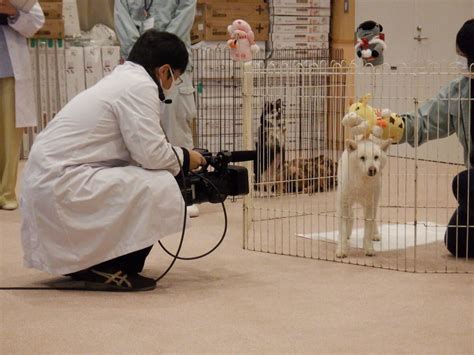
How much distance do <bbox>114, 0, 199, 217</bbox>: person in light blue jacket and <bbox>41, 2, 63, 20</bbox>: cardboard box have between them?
2.25 metres

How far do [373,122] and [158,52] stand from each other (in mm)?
1027

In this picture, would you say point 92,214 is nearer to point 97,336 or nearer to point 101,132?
point 101,132

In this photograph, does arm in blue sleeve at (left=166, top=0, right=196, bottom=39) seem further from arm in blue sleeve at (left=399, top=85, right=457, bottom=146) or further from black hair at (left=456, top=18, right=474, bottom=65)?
black hair at (left=456, top=18, right=474, bottom=65)

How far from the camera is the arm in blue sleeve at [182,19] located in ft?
14.9

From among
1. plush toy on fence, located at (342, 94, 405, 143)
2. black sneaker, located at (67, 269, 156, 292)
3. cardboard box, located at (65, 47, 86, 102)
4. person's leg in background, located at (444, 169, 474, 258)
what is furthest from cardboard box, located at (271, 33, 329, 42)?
black sneaker, located at (67, 269, 156, 292)

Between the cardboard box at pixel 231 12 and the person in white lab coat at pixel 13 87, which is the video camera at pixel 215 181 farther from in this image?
the cardboard box at pixel 231 12

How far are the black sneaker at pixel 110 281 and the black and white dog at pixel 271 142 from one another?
5.23 feet

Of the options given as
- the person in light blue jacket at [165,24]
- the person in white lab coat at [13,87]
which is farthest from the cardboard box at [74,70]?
the person in light blue jacket at [165,24]

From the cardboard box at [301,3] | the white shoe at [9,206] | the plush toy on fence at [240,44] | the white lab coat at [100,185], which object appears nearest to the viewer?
the white lab coat at [100,185]

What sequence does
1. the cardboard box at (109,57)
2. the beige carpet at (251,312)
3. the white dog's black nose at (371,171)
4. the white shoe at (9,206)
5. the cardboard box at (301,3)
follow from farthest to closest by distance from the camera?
the cardboard box at (301,3) → the cardboard box at (109,57) → the white shoe at (9,206) → the white dog's black nose at (371,171) → the beige carpet at (251,312)

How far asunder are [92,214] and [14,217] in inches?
70.6

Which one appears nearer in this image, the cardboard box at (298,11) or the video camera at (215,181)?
the video camera at (215,181)

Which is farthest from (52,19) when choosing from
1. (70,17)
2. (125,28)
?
(125,28)

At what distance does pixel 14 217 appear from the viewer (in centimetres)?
455
